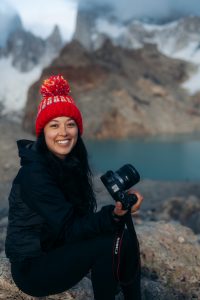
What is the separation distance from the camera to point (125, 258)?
274 cm

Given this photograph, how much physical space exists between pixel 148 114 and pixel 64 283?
42381 mm

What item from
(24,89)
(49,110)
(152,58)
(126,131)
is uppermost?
(24,89)

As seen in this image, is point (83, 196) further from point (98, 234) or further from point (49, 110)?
point (49, 110)

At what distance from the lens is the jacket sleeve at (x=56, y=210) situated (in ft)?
8.48

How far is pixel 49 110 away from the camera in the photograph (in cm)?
290

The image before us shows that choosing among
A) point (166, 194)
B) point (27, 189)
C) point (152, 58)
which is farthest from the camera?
point (152, 58)

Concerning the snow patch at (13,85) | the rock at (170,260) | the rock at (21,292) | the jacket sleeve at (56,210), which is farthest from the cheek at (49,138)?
the snow patch at (13,85)

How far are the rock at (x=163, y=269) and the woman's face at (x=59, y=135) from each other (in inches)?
41.8

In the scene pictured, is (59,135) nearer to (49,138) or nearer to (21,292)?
(49,138)

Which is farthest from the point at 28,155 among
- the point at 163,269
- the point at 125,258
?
the point at 163,269

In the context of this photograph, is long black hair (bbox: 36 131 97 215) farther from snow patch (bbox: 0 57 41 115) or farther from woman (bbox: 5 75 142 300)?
snow patch (bbox: 0 57 41 115)

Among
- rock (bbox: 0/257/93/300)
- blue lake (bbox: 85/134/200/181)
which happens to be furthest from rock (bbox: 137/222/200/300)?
blue lake (bbox: 85/134/200/181)

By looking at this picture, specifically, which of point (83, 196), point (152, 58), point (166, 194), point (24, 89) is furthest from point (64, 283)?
point (24, 89)

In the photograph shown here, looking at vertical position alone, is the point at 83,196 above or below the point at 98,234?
above
